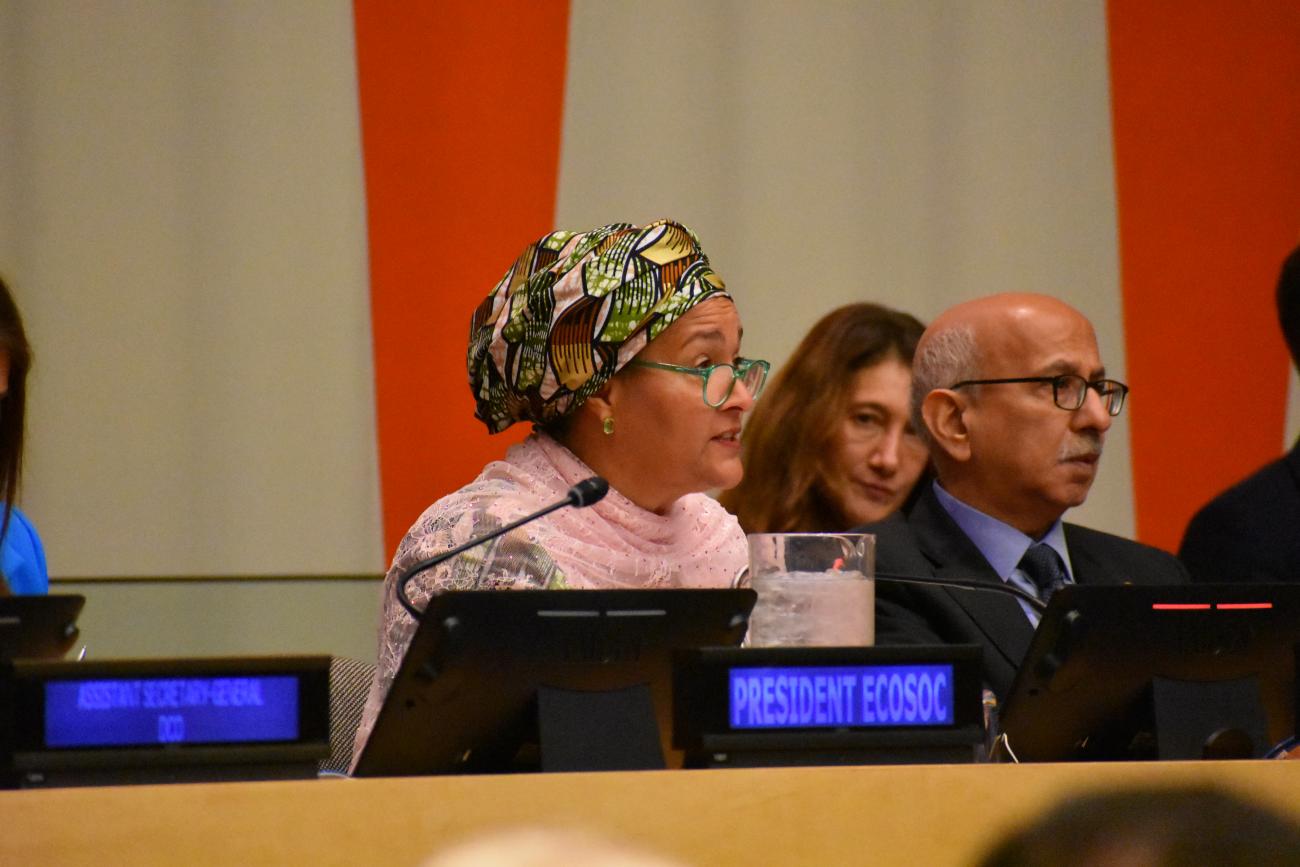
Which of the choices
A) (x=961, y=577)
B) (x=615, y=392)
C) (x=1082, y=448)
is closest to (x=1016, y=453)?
(x=1082, y=448)

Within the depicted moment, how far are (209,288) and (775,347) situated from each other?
1.17 meters

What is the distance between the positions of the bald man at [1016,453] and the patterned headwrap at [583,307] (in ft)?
1.32

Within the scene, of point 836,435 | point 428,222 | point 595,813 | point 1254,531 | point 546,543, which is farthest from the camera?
point 428,222

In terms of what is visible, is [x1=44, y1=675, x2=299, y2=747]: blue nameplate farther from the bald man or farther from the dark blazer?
the bald man

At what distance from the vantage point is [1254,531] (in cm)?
240

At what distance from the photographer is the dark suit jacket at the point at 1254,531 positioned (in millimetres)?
2377

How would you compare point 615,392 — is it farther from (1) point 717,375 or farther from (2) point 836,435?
(2) point 836,435

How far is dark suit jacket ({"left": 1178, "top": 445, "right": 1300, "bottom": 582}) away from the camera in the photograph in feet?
7.80

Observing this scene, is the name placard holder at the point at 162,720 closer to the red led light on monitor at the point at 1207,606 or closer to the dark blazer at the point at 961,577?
the red led light on monitor at the point at 1207,606

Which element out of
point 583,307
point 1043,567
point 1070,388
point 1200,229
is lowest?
point 1043,567

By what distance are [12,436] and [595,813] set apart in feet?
4.79

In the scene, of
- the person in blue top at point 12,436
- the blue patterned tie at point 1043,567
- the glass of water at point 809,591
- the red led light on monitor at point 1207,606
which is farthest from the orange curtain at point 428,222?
the red led light on monitor at point 1207,606

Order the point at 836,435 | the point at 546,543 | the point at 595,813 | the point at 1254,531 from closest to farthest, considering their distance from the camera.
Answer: the point at 595,813
the point at 546,543
the point at 1254,531
the point at 836,435

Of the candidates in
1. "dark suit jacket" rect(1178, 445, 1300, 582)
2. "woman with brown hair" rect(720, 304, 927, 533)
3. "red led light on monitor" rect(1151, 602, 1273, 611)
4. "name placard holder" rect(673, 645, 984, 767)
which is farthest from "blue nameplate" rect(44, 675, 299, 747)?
"woman with brown hair" rect(720, 304, 927, 533)
